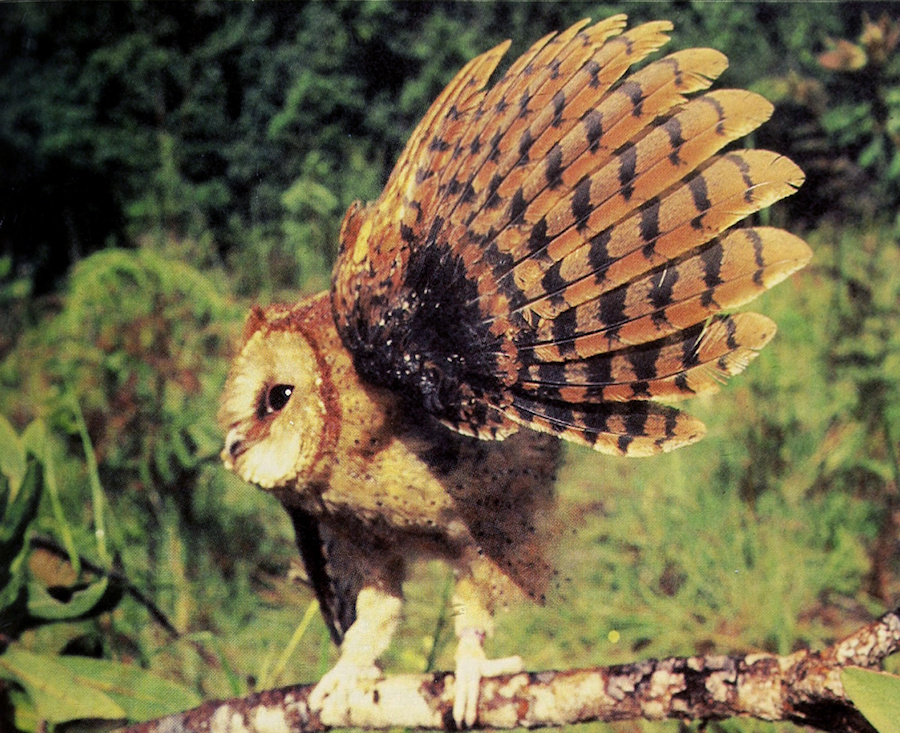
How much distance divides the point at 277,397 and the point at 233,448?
0.09 metres

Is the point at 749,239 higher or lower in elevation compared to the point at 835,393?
higher

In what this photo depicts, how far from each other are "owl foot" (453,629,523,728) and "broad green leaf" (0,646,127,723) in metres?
0.65

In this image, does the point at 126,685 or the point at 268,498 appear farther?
the point at 268,498

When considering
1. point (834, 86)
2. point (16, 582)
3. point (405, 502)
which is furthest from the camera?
point (834, 86)

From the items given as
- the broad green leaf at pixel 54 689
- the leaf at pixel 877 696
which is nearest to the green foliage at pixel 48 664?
the broad green leaf at pixel 54 689

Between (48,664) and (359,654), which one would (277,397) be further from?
(48,664)

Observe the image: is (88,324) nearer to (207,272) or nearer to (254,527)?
(207,272)

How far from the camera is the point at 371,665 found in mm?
1172

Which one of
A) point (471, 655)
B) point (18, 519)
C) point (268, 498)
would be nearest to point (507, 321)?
point (471, 655)

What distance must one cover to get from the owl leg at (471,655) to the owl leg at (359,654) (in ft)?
0.35

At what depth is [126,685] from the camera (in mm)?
1482

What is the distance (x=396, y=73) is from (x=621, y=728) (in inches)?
54.9

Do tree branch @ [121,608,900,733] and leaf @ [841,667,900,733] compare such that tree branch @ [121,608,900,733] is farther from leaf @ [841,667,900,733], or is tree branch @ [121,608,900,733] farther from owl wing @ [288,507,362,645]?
owl wing @ [288,507,362,645]

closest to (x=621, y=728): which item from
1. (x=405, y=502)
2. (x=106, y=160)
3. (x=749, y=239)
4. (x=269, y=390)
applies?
(x=405, y=502)
